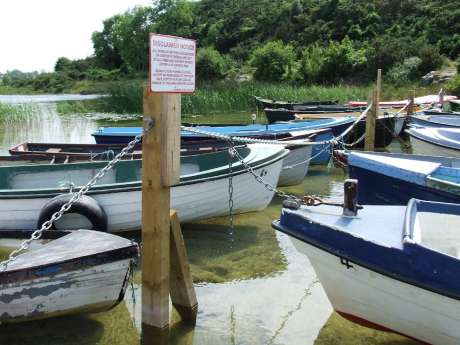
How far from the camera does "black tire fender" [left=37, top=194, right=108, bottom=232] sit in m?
6.35

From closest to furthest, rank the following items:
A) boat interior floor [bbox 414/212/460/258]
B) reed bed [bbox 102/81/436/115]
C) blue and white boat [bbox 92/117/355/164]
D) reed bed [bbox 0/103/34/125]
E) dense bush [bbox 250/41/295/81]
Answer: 1. boat interior floor [bbox 414/212/460/258]
2. blue and white boat [bbox 92/117/355/164]
3. reed bed [bbox 0/103/34/125]
4. reed bed [bbox 102/81/436/115]
5. dense bush [bbox 250/41/295/81]

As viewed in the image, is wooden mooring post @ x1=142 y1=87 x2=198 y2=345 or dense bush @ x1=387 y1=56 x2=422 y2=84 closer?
wooden mooring post @ x1=142 y1=87 x2=198 y2=345

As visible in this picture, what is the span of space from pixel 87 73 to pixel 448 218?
8537cm

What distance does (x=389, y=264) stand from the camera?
3.86 metres

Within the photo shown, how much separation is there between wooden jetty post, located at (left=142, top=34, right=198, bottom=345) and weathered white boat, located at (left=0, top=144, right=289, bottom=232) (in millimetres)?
2459

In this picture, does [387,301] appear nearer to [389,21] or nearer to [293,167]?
[293,167]

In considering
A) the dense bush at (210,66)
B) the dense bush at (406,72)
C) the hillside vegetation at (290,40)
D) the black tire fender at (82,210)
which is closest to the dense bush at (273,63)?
the hillside vegetation at (290,40)

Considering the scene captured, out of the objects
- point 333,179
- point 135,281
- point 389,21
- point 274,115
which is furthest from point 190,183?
point 389,21

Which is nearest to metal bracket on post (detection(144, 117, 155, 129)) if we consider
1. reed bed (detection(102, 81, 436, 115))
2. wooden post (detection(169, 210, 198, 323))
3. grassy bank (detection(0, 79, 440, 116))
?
wooden post (detection(169, 210, 198, 323))

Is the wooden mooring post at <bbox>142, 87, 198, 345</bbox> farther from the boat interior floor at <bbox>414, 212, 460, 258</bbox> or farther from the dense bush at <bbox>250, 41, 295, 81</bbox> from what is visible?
the dense bush at <bbox>250, 41, 295, 81</bbox>

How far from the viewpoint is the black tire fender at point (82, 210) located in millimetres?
6352

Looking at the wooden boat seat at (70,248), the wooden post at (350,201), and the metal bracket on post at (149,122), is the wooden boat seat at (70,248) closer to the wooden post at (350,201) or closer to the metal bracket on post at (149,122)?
the metal bracket on post at (149,122)

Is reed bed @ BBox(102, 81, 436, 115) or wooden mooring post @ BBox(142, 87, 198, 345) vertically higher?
reed bed @ BBox(102, 81, 436, 115)

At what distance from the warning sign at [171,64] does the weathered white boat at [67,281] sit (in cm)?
150
